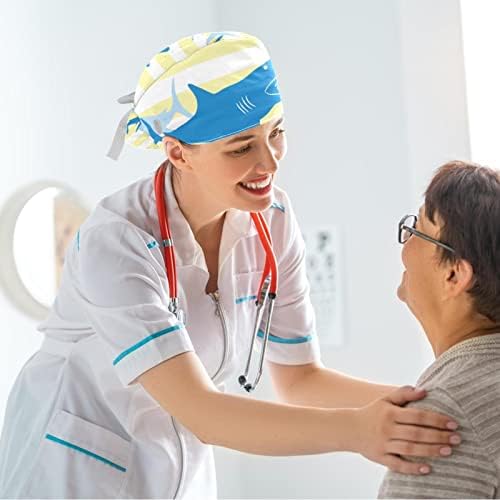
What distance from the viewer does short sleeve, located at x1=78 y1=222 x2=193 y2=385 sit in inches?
58.2

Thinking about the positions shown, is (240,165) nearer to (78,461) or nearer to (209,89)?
(209,89)

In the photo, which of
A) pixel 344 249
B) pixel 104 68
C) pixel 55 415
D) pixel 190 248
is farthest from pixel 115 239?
pixel 344 249

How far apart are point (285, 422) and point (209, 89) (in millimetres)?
579

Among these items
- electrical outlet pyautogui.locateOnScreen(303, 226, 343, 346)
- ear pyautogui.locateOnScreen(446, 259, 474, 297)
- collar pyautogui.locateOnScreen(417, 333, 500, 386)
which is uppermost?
ear pyautogui.locateOnScreen(446, 259, 474, 297)

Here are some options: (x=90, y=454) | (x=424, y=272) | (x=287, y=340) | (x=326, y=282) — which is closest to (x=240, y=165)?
(x=424, y=272)

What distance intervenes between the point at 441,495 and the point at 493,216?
0.40m

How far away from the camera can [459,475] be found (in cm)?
125

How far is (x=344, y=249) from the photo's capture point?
3170mm

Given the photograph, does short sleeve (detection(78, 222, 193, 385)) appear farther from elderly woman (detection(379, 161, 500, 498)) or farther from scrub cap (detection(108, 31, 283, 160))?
elderly woman (detection(379, 161, 500, 498))

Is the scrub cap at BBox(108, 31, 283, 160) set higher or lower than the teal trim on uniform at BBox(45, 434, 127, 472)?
higher

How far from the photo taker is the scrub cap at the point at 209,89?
1.58m

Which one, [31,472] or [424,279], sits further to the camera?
[31,472]

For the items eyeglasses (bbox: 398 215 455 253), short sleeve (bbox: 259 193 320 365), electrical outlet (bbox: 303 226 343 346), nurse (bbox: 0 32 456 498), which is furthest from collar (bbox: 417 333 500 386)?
electrical outlet (bbox: 303 226 343 346)

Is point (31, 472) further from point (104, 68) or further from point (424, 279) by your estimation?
point (104, 68)
